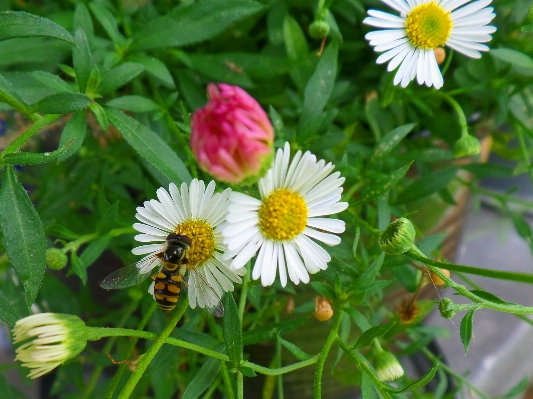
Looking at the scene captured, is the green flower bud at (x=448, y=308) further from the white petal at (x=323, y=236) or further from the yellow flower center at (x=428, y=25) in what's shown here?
the yellow flower center at (x=428, y=25)

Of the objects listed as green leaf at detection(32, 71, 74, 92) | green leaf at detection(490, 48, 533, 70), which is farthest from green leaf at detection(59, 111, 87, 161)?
green leaf at detection(490, 48, 533, 70)

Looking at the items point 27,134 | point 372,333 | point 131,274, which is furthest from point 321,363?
point 27,134

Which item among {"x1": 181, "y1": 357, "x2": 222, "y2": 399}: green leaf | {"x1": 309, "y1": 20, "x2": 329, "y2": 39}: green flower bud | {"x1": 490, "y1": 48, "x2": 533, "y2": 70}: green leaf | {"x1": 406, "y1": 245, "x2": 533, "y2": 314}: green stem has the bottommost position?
{"x1": 181, "y1": 357, "x2": 222, "y2": 399}: green leaf

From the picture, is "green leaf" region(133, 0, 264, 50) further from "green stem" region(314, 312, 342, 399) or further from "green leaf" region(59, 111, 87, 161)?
"green stem" region(314, 312, 342, 399)

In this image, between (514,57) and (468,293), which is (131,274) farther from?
(514,57)

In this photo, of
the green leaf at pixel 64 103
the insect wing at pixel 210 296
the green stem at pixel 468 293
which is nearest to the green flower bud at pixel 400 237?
the green stem at pixel 468 293

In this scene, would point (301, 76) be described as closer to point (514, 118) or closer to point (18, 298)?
point (514, 118)
